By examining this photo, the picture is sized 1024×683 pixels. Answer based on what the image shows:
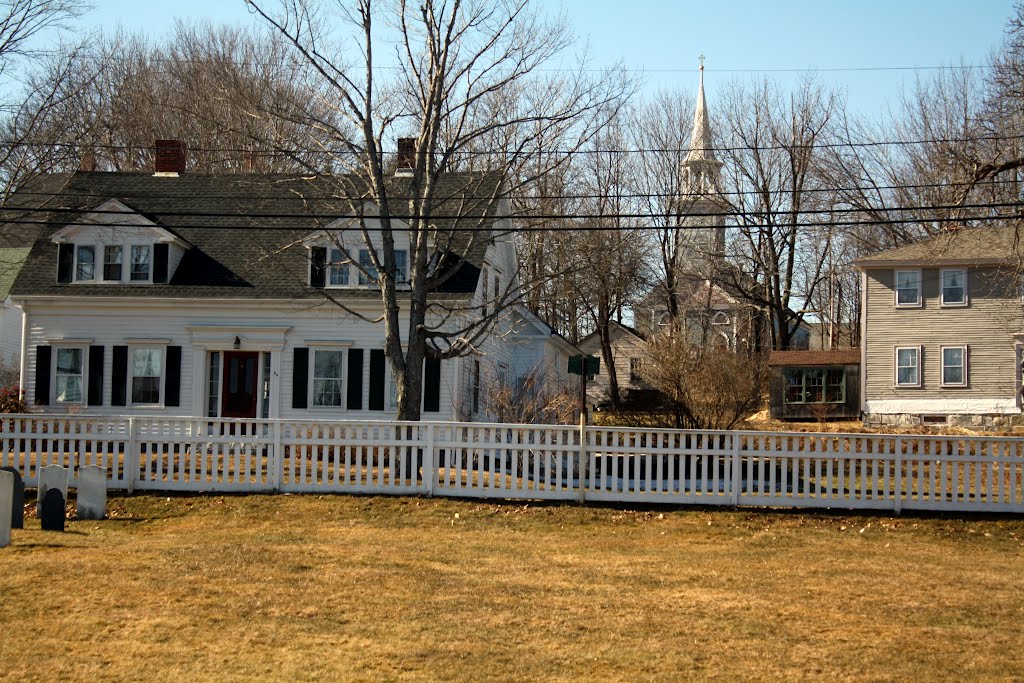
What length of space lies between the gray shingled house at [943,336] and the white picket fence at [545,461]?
1894cm

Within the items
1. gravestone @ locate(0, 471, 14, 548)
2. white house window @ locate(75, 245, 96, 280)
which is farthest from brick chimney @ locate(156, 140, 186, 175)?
gravestone @ locate(0, 471, 14, 548)

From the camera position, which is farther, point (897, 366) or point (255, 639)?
point (897, 366)

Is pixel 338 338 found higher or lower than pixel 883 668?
higher

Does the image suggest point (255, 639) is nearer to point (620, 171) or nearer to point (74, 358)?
point (74, 358)

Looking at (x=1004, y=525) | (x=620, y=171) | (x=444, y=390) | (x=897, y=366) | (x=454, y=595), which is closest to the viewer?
(x=454, y=595)

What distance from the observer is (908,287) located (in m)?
35.6

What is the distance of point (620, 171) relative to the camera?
4847 cm

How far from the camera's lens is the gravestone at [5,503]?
467 inches

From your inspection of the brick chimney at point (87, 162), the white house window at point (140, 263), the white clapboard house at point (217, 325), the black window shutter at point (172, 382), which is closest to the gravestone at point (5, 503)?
the white clapboard house at point (217, 325)

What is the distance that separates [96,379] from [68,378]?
28.0 inches

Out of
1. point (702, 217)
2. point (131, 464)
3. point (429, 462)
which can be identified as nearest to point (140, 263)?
point (131, 464)

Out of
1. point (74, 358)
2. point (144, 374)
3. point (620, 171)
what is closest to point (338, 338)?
point (144, 374)

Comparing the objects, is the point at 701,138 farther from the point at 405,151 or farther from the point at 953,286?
the point at 405,151

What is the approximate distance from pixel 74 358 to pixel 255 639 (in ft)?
65.0
